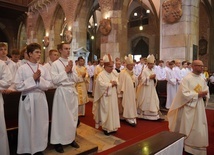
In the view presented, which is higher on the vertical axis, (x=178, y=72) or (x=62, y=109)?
(x=178, y=72)

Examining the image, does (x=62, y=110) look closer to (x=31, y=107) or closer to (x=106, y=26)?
(x=31, y=107)

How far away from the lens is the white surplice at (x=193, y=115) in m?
3.45

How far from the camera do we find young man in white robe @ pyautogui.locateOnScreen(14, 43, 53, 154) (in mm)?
3068

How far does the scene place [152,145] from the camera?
6.43 ft

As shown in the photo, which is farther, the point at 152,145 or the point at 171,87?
the point at 171,87

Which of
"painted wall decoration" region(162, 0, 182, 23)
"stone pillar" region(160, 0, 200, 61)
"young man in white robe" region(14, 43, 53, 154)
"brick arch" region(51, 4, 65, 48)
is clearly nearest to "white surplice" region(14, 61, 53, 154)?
"young man in white robe" region(14, 43, 53, 154)

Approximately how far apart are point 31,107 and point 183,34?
22.4 ft

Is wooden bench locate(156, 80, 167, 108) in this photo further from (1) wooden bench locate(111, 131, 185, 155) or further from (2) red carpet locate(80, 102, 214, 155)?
(1) wooden bench locate(111, 131, 185, 155)

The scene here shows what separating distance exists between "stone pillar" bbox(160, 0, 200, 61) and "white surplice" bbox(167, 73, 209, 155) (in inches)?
186

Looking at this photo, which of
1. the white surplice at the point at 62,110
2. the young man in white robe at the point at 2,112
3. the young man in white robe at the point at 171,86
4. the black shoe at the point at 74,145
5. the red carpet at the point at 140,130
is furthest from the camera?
the young man in white robe at the point at 171,86

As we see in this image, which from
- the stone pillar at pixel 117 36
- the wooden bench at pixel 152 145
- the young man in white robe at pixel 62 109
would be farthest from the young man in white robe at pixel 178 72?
the wooden bench at pixel 152 145

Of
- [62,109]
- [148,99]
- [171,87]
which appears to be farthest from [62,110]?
[171,87]

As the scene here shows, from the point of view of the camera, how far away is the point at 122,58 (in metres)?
11.1

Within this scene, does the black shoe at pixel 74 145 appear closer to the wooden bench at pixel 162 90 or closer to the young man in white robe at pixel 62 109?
the young man in white robe at pixel 62 109
